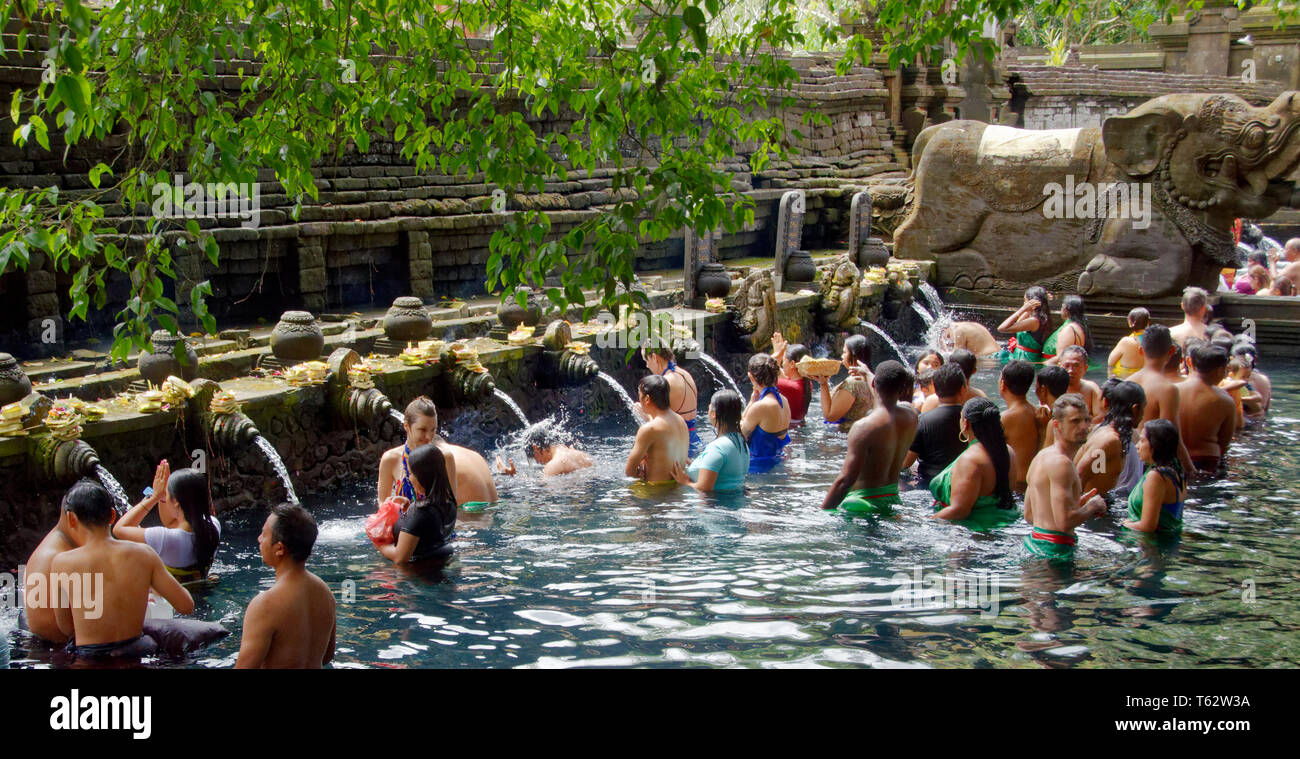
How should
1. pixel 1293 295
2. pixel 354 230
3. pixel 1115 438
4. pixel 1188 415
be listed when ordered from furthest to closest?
pixel 1293 295 → pixel 354 230 → pixel 1188 415 → pixel 1115 438

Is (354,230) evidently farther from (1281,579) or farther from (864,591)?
(1281,579)

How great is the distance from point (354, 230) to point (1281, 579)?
1026 centimetres

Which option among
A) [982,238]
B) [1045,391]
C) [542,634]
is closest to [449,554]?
[542,634]

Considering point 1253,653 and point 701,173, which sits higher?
point 701,173

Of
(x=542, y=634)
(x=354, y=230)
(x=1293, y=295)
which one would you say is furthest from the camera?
(x=1293, y=295)

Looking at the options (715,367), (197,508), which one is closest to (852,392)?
(715,367)

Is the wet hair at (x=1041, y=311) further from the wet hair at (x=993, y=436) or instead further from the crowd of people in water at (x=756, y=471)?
the wet hair at (x=993, y=436)

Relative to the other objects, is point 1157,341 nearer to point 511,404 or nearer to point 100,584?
point 511,404

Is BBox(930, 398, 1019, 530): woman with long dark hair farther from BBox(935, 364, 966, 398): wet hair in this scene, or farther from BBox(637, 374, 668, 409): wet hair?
BBox(637, 374, 668, 409): wet hair

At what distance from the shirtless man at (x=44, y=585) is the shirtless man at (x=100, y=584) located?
0.04 m

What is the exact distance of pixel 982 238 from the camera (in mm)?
17312

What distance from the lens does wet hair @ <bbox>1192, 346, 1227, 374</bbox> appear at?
8797 millimetres

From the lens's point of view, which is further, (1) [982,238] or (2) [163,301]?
(1) [982,238]
